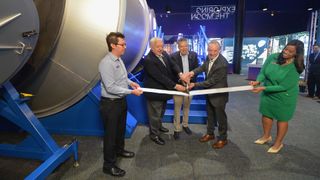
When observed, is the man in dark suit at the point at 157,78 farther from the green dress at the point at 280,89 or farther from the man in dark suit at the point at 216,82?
the green dress at the point at 280,89

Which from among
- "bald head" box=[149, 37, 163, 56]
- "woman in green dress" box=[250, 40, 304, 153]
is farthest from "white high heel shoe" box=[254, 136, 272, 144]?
"bald head" box=[149, 37, 163, 56]

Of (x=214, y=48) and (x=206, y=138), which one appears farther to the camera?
(x=206, y=138)

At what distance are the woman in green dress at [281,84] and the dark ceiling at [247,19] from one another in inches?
371

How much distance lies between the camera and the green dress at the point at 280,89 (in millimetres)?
2391

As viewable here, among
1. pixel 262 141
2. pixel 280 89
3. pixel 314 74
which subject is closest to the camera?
pixel 280 89

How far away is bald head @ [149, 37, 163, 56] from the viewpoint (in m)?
2.61

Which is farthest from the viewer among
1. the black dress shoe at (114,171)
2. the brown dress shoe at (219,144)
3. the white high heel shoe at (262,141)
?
the white high heel shoe at (262,141)

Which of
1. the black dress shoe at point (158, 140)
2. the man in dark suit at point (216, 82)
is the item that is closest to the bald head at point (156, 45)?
the man in dark suit at point (216, 82)

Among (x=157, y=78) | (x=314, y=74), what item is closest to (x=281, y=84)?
(x=157, y=78)

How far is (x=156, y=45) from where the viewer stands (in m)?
2.62

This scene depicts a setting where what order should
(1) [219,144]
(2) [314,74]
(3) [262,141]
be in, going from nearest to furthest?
1. (1) [219,144]
2. (3) [262,141]
3. (2) [314,74]

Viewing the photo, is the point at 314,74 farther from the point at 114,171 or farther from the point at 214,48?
the point at 114,171

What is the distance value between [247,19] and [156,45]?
1061 centimetres

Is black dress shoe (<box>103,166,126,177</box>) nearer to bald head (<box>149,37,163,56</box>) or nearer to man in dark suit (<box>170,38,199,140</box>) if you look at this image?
man in dark suit (<box>170,38,199,140</box>)
